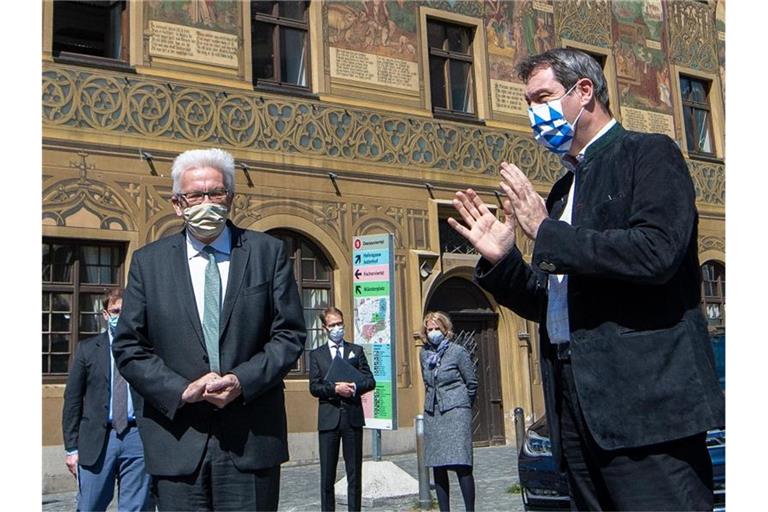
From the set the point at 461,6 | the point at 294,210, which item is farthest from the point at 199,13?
the point at 461,6

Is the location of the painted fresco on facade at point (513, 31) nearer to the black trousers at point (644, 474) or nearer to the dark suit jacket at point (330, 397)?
the dark suit jacket at point (330, 397)

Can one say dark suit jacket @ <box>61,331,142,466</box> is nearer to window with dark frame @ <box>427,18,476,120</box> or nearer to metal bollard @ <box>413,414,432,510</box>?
metal bollard @ <box>413,414,432,510</box>

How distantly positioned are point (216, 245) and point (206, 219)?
0.13 meters

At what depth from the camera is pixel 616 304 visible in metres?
3.13

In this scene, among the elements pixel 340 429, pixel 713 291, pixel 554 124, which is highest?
pixel 554 124

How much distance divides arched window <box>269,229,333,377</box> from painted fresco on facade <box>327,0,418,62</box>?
3.50 m

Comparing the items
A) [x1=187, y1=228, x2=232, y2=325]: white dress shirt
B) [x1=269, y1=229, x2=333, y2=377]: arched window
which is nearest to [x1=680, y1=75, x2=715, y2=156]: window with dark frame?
[x1=269, y1=229, x2=333, y2=377]: arched window

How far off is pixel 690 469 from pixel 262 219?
14118 millimetres

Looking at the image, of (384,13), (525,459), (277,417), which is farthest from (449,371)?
(384,13)

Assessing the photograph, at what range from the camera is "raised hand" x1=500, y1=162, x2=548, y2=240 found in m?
3.31

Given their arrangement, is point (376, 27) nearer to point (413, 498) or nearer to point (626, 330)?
point (413, 498)

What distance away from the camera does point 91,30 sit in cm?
1568

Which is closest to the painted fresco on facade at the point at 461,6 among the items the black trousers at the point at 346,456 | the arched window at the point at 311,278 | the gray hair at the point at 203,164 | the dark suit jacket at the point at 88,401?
the arched window at the point at 311,278

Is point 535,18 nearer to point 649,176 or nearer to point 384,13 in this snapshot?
point 384,13
